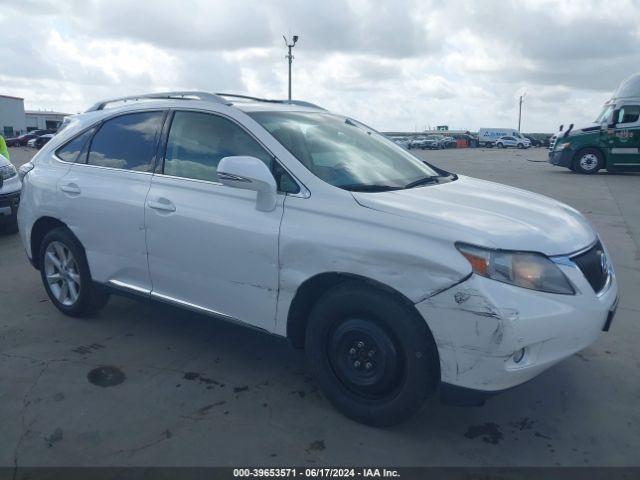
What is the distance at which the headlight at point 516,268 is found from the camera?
99.4 inches

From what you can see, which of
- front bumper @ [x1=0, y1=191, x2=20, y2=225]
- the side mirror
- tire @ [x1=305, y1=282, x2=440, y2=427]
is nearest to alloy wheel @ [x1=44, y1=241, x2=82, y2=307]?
the side mirror

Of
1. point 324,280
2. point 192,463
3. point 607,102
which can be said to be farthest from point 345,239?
point 607,102

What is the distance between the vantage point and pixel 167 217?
139 inches

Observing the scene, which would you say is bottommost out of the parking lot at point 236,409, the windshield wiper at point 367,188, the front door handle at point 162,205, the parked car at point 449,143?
the parking lot at point 236,409

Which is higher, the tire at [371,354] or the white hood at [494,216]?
the white hood at [494,216]

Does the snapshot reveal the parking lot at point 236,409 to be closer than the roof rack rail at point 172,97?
Yes

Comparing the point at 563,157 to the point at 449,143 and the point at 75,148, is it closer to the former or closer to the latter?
the point at 75,148

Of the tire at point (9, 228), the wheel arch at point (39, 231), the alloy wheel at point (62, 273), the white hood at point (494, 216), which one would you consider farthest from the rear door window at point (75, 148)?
the tire at point (9, 228)

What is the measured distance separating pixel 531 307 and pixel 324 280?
1054 millimetres

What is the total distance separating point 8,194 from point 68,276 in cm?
387

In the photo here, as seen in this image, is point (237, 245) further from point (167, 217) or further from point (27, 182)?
point (27, 182)

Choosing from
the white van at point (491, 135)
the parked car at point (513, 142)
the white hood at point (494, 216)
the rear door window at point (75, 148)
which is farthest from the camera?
the white van at point (491, 135)

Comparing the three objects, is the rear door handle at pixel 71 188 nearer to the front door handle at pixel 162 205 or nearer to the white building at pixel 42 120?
the front door handle at pixel 162 205

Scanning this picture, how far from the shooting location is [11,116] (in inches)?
2373
